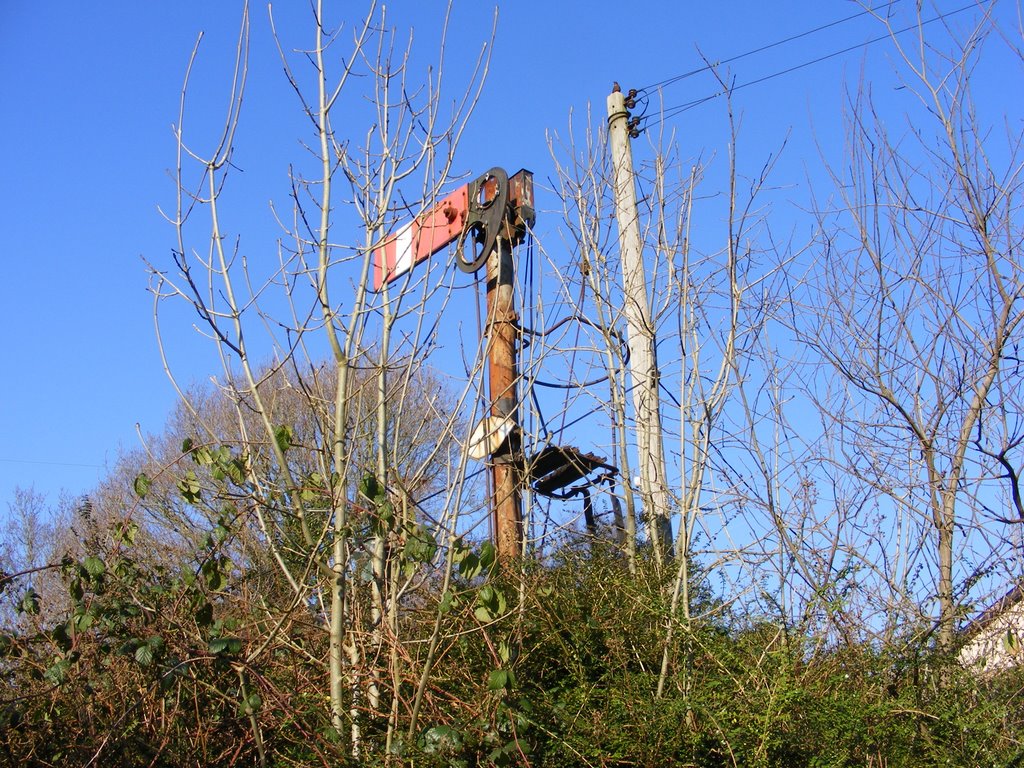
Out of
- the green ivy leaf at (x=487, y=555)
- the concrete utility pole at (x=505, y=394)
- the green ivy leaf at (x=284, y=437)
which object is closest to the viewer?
the green ivy leaf at (x=487, y=555)

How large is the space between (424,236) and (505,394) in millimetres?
1040

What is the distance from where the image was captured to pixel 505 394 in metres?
5.74

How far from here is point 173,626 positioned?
411 cm

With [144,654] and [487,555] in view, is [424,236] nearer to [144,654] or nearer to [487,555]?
[487,555]

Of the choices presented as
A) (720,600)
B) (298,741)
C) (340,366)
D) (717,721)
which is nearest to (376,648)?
(298,741)

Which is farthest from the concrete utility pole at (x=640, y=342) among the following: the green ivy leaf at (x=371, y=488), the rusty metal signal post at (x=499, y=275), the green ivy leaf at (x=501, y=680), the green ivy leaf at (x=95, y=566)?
the green ivy leaf at (x=95, y=566)

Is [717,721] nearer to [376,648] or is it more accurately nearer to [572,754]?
[572,754]

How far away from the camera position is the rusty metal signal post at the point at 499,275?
17.5 feet

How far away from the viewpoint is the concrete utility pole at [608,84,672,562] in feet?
17.5

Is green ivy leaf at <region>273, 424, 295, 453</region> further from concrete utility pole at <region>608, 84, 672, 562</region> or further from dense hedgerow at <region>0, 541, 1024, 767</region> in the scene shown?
concrete utility pole at <region>608, 84, 672, 562</region>

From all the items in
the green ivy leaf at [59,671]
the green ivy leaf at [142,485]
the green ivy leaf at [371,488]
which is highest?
the green ivy leaf at [142,485]

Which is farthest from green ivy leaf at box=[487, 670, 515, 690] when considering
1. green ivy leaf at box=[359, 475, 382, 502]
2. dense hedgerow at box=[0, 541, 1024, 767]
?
green ivy leaf at box=[359, 475, 382, 502]

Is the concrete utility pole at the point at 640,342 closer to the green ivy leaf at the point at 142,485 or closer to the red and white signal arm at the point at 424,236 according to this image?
the red and white signal arm at the point at 424,236

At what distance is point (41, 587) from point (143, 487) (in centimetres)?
1216
